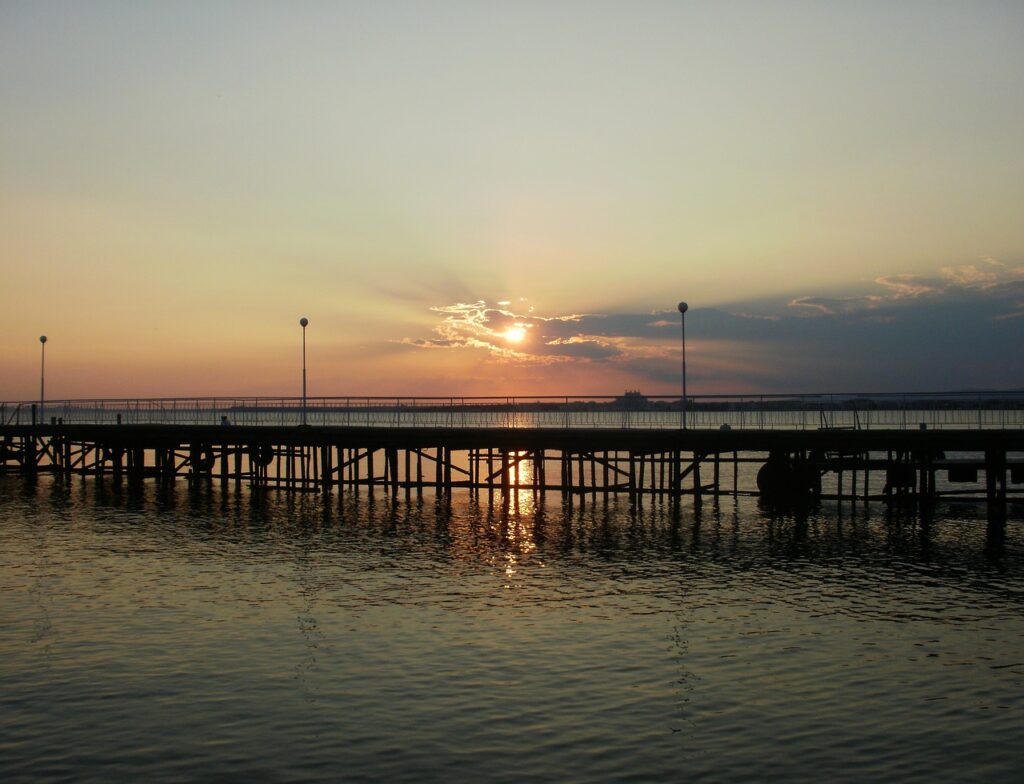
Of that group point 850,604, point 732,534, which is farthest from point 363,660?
point 732,534

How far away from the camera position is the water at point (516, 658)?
15047 mm

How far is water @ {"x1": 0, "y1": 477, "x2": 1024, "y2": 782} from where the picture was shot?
15.0 metres

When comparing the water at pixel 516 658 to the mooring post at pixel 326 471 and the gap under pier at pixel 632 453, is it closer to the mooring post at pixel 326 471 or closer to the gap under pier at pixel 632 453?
the gap under pier at pixel 632 453

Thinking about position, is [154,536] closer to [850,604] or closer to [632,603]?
[632,603]

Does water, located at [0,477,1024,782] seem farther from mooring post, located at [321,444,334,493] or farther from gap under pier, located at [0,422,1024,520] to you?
mooring post, located at [321,444,334,493]

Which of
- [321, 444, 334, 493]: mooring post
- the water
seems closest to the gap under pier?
[321, 444, 334, 493]: mooring post

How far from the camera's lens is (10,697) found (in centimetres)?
1792

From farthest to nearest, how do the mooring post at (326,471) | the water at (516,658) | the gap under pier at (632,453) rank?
the mooring post at (326,471) → the gap under pier at (632,453) → the water at (516,658)

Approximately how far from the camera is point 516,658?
20.4m

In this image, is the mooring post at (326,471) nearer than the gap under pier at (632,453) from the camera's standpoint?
No

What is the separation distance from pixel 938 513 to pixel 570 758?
36111 mm

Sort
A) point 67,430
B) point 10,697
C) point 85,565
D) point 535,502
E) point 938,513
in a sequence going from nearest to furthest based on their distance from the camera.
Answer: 1. point 10,697
2. point 85,565
3. point 938,513
4. point 535,502
5. point 67,430

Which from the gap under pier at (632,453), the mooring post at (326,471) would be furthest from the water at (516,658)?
the mooring post at (326,471)

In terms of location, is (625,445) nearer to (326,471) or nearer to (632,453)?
(632,453)
